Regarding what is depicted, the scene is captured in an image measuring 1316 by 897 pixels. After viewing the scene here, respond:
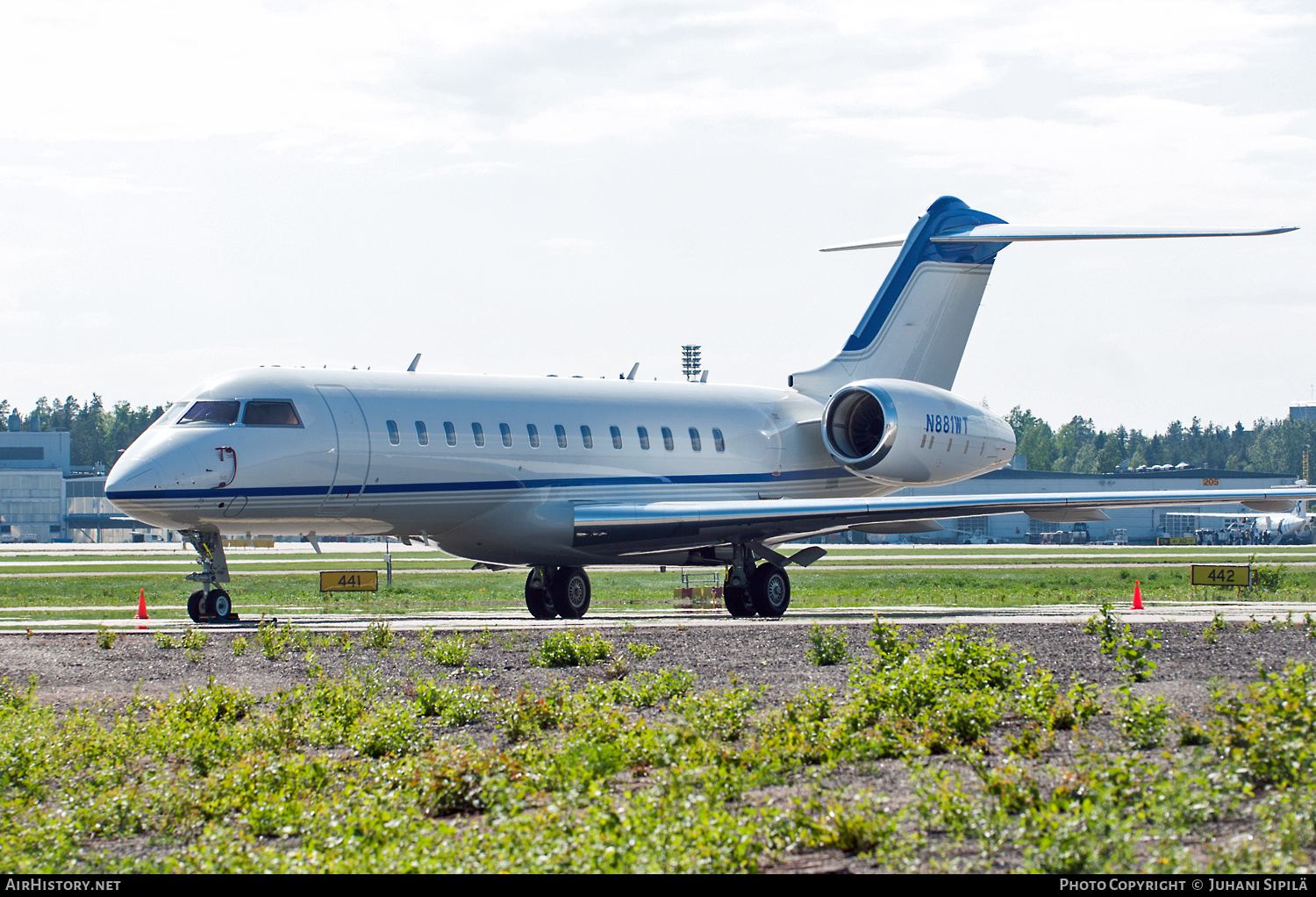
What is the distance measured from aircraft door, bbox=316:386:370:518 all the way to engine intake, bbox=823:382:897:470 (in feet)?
31.1

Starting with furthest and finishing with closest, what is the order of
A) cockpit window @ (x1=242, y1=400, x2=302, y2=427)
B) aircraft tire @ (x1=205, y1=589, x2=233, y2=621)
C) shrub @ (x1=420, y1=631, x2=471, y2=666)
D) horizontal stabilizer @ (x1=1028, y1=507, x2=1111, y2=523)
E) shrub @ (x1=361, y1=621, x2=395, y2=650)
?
1. horizontal stabilizer @ (x1=1028, y1=507, x2=1111, y2=523)
2. aircraft tire @ (x1=205, y1=589, x2=233, y2=621)
3. cockpit window @ (x1=242, y1=400, x2=302, y2=427)
4. shrub @ (x1=361, y1=621, x2=395, y2=650)
5. shrub @ (x1=420, y1=631, x2=471, y2=666)

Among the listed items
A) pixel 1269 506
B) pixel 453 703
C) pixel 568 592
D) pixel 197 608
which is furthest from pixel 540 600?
pixel 453 703

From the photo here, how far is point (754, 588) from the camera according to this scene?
Result: 86.0 feet

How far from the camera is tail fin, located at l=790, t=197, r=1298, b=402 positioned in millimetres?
31156

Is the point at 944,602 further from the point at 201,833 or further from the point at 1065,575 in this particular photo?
the point at 201,833

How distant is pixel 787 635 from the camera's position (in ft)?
61.6

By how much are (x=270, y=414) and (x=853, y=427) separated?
38.7 feet

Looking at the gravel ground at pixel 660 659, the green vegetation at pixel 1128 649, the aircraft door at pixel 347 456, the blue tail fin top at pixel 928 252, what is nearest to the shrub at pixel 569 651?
the gravel ground at pixel 660 659

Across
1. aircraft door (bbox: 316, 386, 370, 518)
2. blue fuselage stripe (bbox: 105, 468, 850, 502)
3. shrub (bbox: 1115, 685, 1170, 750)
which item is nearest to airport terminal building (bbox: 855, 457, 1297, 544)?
blue fuselage stripe (bbox: 105, 468, 850, 502)

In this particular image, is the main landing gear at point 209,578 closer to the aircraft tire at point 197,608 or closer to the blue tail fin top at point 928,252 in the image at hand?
the aircraft tire at point 197,608

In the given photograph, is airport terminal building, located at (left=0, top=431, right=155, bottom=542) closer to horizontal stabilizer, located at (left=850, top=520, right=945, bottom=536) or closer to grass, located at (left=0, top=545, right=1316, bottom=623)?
grass, located at (left=0, top=545, right=1316, bottom=623)

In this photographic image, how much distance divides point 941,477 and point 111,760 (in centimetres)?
1909
